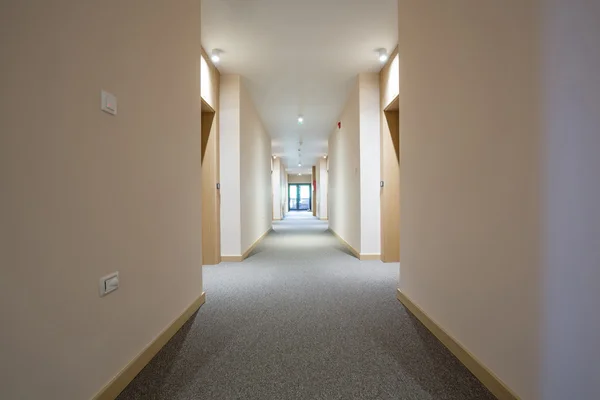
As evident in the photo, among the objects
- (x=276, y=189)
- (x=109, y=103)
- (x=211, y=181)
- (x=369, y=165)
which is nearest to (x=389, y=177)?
(x=369, y=165)

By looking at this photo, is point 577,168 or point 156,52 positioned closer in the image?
point 577,168

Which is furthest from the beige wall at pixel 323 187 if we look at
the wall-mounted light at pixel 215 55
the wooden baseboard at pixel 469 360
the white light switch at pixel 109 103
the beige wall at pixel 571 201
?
the beige wall at pixel 571 201

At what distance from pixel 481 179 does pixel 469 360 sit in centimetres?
98

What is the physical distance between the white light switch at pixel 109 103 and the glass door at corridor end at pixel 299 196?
24716mm

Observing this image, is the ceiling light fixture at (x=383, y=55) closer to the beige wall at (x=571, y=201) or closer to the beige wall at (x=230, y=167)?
the beige wall at (x=230, y=167)

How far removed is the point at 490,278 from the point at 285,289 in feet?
7.17

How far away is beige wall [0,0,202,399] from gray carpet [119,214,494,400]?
0.29 meters

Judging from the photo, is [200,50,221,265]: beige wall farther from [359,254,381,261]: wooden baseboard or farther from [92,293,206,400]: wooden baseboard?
[359,254,381,261]: wooden baseboard

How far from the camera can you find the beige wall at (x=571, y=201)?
100 cm

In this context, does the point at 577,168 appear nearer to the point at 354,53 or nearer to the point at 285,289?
the point at 285,289

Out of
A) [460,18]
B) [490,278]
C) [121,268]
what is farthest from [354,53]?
[121,268]

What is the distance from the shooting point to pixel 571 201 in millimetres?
1065

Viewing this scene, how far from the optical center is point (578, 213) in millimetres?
1042

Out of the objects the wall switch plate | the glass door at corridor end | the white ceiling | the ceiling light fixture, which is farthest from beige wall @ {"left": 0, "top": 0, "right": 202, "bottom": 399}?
the glass door at corridor end
